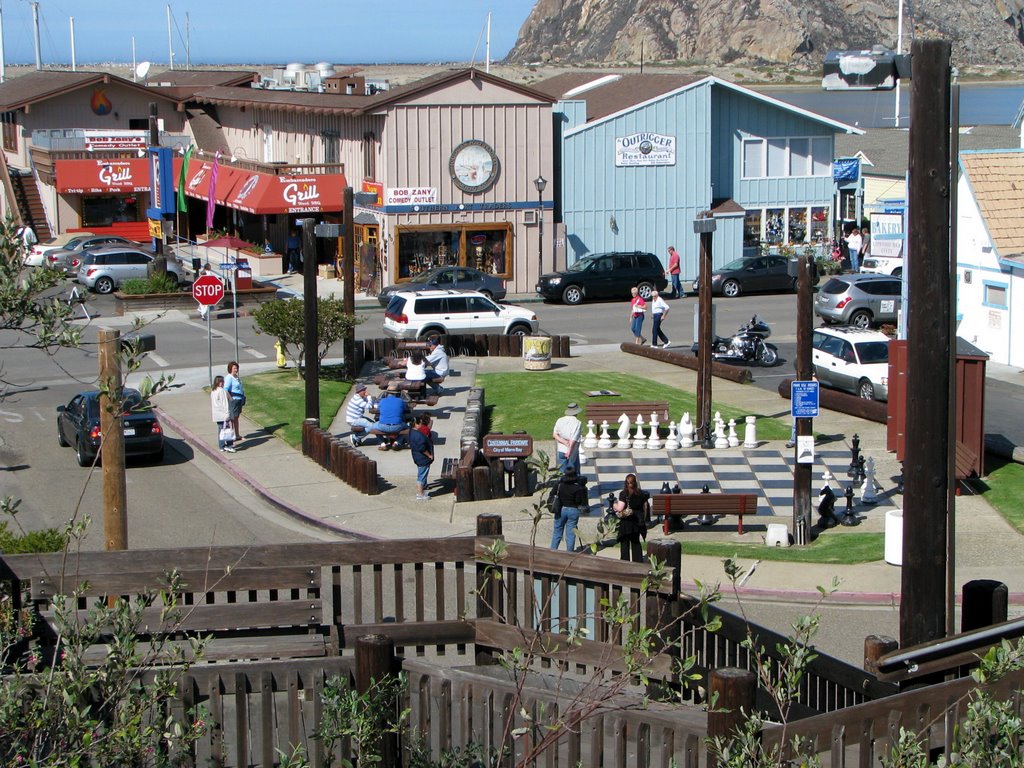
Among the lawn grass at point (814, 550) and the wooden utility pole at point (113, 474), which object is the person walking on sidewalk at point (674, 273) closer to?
the lawn grass at point (814, 550)

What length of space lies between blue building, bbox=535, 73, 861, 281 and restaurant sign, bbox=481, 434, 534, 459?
83.5 ft

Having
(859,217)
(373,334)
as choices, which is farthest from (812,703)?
(859,217)

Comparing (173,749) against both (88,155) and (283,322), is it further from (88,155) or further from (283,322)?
(88,155)

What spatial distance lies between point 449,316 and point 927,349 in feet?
83.5

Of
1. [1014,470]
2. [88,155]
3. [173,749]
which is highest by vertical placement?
[88,155]

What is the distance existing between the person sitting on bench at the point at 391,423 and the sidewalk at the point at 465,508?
0.86ft

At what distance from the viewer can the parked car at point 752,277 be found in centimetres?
4241

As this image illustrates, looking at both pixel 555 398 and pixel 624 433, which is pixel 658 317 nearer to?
pixel 555 398

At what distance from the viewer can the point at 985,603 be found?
783 centimetres

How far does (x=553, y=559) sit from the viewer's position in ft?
29.2

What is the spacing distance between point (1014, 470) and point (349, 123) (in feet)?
96.3

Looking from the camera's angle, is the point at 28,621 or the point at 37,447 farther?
the point at 37,447

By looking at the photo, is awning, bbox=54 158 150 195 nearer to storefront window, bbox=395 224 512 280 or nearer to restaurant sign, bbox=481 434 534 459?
storefront window, bbox=395 224 512 280

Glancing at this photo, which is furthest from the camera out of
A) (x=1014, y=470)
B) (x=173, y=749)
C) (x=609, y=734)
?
(x=1014, y=470)
